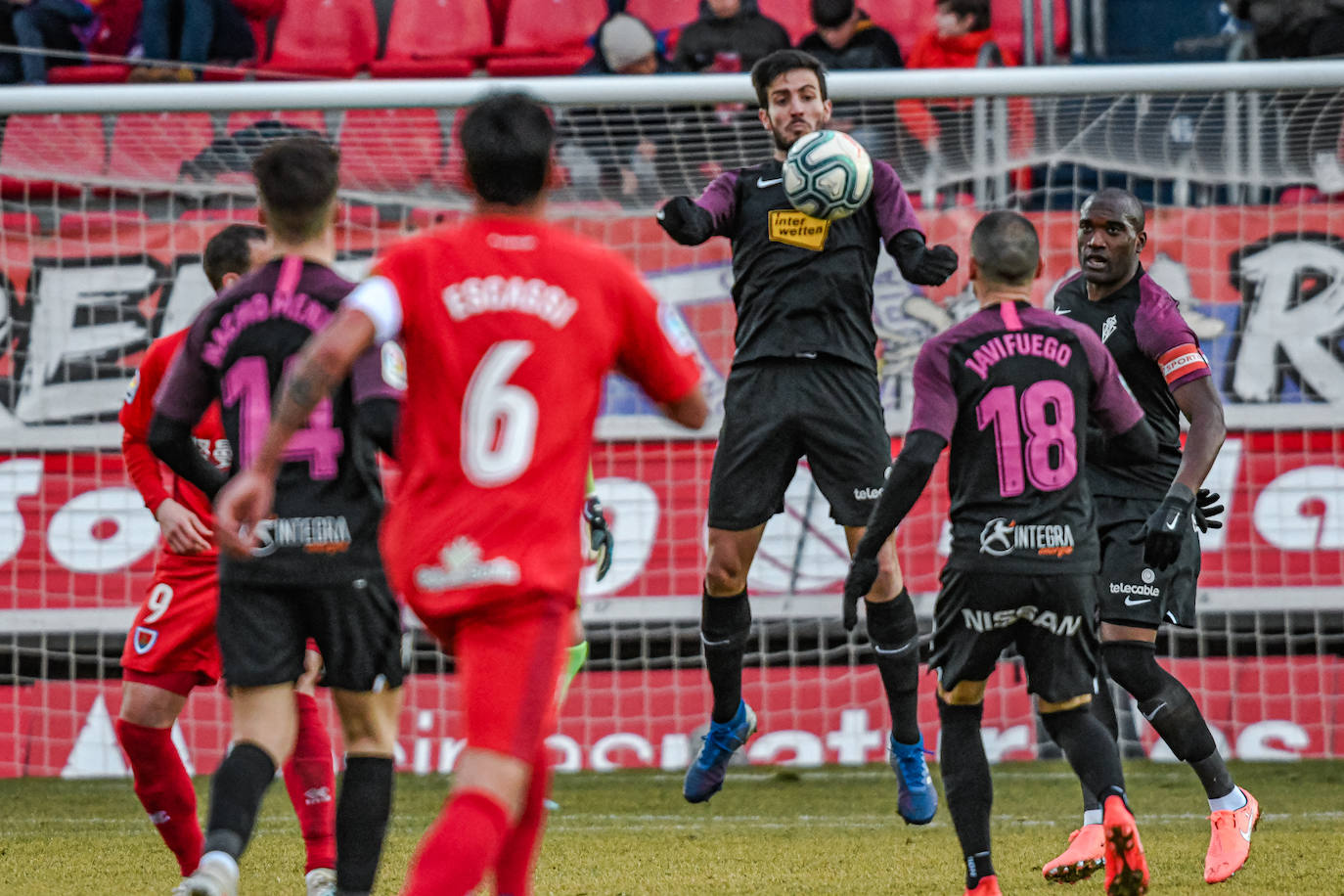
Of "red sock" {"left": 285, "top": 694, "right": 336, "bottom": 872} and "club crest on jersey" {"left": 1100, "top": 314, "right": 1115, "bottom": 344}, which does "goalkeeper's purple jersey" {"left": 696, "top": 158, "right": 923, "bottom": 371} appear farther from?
"red sock" {"left": 285, "top": 694, "right": 336, "bottom": 872}

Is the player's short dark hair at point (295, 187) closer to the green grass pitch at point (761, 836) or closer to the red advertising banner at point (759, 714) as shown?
the green grass pitch at point (761, 836)

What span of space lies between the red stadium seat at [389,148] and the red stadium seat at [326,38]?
6.31 ft

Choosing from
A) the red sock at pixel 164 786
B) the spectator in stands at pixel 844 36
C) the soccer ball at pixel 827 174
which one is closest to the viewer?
the red sock at pixel 164 786

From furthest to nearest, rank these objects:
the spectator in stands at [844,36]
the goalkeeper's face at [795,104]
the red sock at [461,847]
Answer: the spectator in stands at [844,36] → the goalkeeper's face at [795,104] → the red sock at [461,847]

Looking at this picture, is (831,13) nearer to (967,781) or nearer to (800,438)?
(800,438)

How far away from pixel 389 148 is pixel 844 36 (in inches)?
120

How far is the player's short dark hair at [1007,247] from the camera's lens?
462cm

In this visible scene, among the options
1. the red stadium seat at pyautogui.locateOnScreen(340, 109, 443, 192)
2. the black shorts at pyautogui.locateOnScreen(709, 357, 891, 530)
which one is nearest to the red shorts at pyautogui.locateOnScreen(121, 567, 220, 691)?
the black shorts at pyautogui.locateOnScreen(709, 357, 891, 530)

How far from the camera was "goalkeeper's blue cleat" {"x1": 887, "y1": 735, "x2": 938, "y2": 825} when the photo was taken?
19.1 feet

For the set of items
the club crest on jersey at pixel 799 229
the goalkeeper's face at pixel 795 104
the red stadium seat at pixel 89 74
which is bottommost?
the club crest on jersey at pixel 799 229

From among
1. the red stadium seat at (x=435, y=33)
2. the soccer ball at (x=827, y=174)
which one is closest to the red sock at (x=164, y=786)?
the soccer ball at (x=827, y=174)

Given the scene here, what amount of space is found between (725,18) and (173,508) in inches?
260

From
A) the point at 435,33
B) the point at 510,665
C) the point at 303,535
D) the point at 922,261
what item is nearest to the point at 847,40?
the point at 435,33

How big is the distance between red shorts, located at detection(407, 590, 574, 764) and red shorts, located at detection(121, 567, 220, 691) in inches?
74.5
